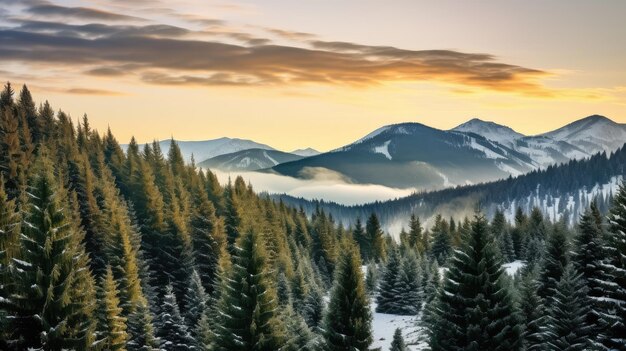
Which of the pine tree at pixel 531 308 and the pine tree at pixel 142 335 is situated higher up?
the pine tree at pixel 531 308

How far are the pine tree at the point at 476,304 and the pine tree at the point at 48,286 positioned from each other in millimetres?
Answer: 15007

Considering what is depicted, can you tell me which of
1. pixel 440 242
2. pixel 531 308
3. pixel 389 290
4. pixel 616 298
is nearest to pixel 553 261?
pixel 531 308

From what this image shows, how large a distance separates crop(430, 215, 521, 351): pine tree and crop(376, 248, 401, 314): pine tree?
4496 centimetres

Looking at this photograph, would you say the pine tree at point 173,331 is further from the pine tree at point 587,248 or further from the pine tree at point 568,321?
the pine tree at point 587,248

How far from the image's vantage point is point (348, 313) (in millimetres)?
27797

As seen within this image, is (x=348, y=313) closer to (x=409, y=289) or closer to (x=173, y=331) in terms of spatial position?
(x=173, y=331)

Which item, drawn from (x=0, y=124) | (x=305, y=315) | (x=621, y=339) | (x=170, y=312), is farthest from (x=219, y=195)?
(x=621, y=339)

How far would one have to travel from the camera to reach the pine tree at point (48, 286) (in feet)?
71.2

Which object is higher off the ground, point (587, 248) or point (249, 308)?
point (587, 248)

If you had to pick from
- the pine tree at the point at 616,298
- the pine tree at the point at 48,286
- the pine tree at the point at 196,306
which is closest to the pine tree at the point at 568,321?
the pine tree at the point at 616,298

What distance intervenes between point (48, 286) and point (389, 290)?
54553 mm

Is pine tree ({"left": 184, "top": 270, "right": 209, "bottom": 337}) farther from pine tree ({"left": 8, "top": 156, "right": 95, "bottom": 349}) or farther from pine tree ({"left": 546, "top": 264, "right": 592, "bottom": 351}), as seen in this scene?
pine tree ({"left": 546, "top": 264, "right": 592, "bottom": 351})

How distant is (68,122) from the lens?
13038 centimetres

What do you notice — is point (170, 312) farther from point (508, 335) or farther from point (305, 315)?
point (508, 335)
